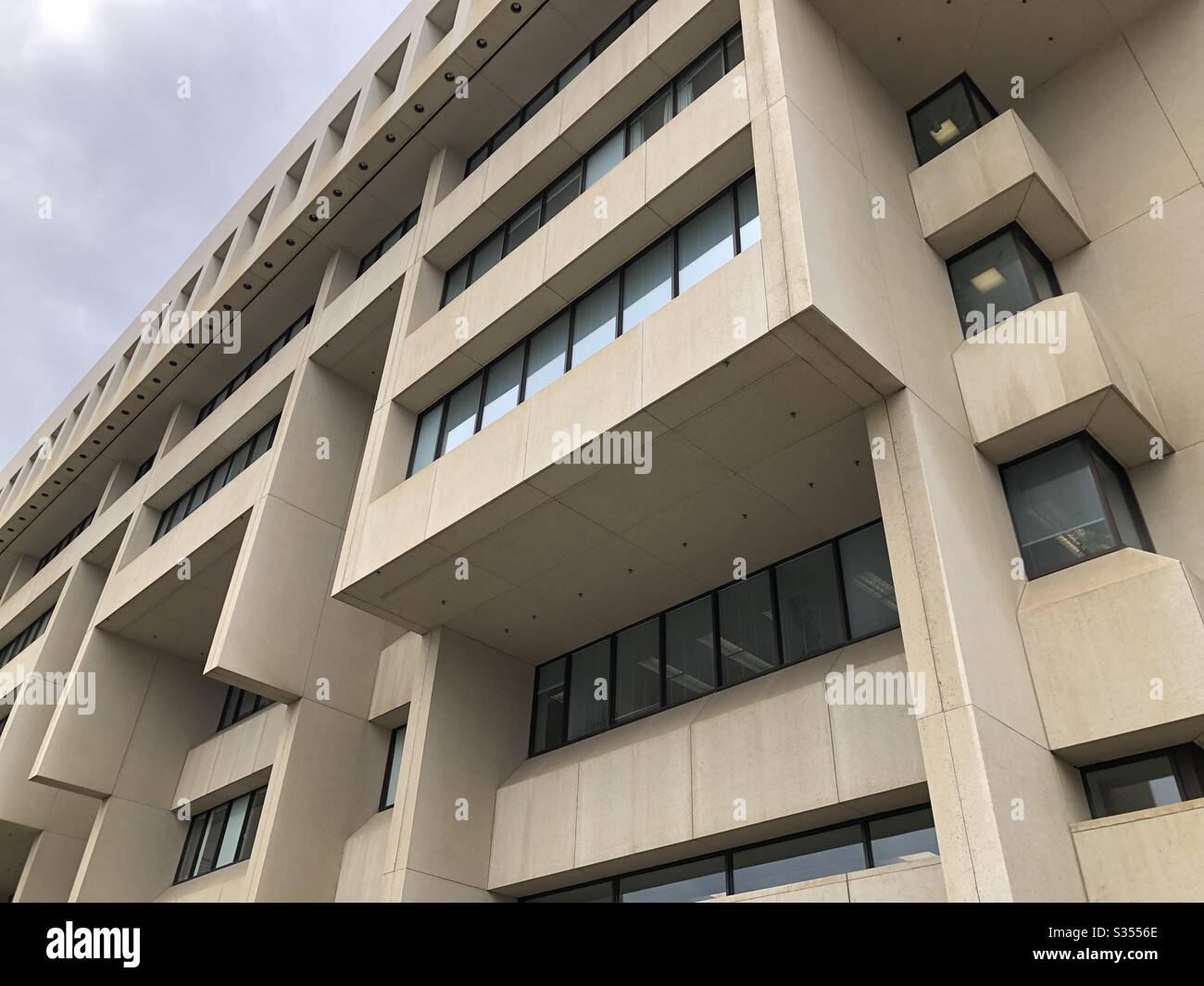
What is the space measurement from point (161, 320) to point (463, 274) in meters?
18.0

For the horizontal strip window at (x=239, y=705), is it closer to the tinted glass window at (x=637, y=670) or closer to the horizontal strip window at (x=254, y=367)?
the horizontal strip window at (x=254, y=367)

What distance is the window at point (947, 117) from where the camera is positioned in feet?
50.6

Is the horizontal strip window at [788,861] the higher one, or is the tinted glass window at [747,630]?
the tinted glass window at [747,630]

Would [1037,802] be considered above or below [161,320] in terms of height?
below

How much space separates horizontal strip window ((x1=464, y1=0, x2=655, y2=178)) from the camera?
61.3ft

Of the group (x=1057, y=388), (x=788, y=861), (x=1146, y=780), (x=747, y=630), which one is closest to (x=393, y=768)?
(x=747, y=630)

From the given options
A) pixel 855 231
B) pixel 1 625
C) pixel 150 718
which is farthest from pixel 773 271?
pixel 1 625

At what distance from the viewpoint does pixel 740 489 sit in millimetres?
13438

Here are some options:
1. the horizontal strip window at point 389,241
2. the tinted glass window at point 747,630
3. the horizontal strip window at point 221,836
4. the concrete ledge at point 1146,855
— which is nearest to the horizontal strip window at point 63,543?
the horizontal strip window at point 221,836

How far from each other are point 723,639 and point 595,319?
5.69 m

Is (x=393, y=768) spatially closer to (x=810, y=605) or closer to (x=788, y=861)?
(x=788, y=861)

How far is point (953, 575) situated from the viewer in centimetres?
1011

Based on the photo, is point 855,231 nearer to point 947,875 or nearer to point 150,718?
point 947,875

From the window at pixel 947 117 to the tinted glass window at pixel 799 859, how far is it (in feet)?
35.0
